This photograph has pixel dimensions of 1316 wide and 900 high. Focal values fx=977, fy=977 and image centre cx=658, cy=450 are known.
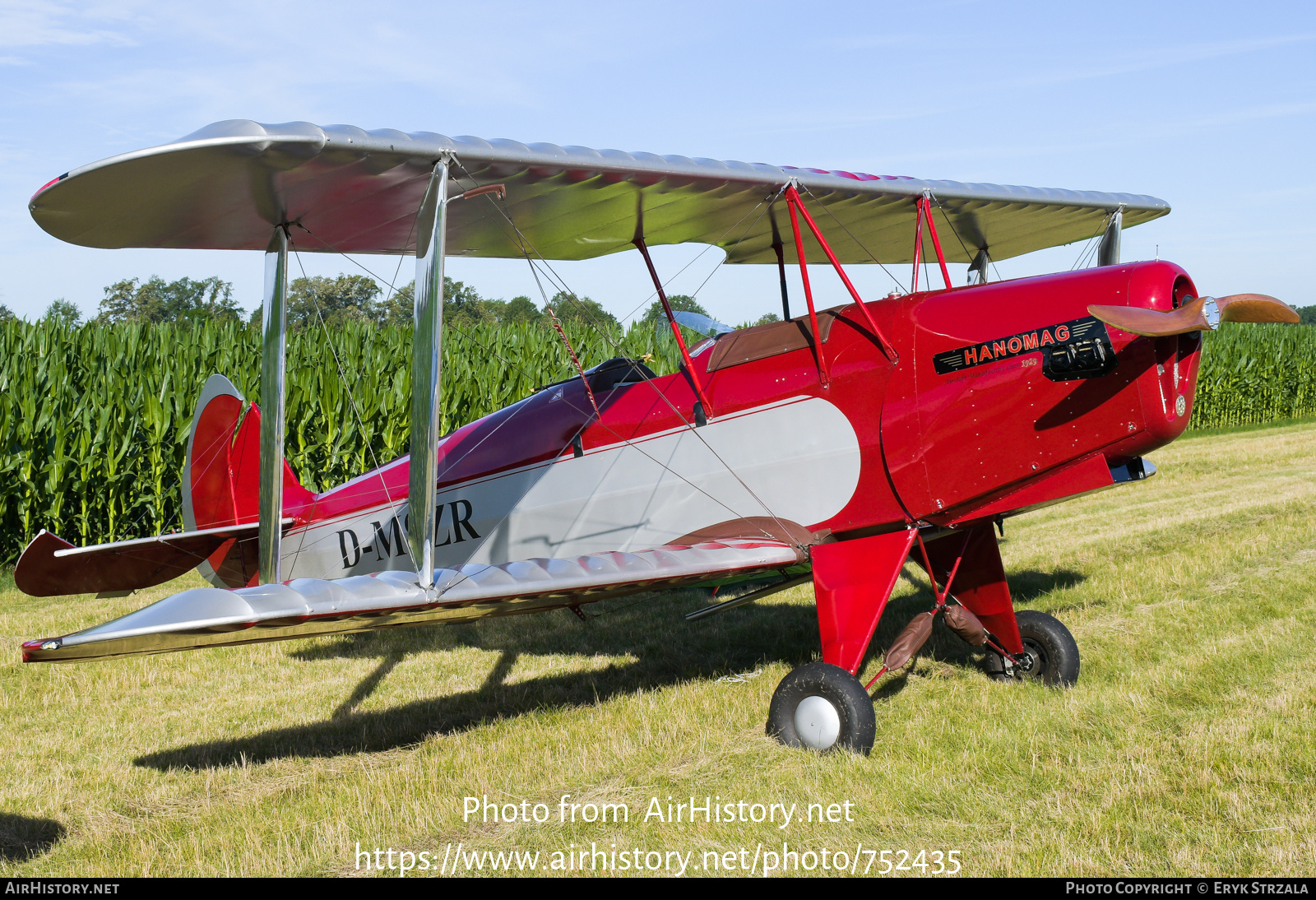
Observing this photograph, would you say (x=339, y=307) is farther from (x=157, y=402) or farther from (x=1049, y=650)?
(x=1049, y=650)

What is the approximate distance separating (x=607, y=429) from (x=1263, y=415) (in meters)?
26.4

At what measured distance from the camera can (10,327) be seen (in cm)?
1046

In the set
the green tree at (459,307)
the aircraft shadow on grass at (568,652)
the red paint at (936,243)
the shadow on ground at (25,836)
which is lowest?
the shadow on ground at (25,836)

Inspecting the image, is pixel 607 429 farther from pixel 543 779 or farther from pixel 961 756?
pixel 961 756

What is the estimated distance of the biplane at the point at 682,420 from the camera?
4039 millimetres

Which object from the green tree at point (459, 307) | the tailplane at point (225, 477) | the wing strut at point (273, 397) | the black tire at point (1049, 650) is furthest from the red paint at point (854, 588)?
the green tree at point (459, 307)

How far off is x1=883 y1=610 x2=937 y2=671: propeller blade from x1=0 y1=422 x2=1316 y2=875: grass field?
13.7 inches

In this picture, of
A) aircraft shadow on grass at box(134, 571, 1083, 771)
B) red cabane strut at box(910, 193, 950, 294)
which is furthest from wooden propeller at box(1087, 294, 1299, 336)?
aircraft shadow on grass at box(134, 571, 1083, 771)

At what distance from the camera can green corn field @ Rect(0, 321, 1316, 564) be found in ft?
32.6

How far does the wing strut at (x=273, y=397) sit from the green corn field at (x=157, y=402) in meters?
3.37

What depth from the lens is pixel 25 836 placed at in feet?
12.7

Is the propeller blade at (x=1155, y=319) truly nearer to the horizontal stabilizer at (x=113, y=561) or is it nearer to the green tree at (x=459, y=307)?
the horizontal stabilizer at (x=113, y=561)

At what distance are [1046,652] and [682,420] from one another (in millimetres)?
2322

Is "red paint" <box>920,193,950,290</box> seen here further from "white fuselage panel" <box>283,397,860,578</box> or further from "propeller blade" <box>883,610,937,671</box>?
"propeller blade" <box>883,610,937,671</box>
